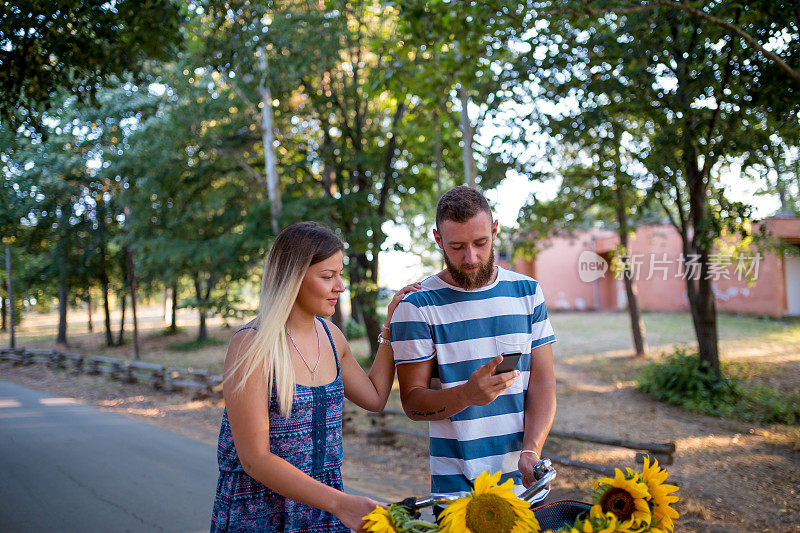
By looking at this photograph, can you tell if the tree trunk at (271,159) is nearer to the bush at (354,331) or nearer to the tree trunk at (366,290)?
the tree trunk at (366,290)

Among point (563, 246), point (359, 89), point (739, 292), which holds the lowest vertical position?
point (739, 292)

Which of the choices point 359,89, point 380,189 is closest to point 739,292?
point 380,189

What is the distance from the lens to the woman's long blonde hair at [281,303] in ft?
6.58

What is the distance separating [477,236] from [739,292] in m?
25.6

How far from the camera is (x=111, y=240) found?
23.7m

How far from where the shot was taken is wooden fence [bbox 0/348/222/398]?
13117 millimetres

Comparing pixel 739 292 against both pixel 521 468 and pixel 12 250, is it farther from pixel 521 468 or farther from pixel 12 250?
pixel 12 250

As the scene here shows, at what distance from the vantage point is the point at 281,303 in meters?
2.14

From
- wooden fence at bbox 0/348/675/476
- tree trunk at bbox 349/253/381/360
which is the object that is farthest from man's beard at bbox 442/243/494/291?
tree trunk at bbox 349/253/381/360

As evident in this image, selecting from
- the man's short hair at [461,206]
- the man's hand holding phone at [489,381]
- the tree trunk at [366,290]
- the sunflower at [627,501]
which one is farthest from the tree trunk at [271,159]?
the sunflower at [627,501]

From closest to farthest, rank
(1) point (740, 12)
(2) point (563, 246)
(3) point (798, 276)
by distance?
(1) point (740, 12) → (3) point (798, 276) → (2) point (563, 246)

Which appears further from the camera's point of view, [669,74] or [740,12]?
[669,74]

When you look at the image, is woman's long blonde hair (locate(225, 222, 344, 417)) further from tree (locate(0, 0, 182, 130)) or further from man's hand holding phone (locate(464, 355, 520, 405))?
tree (locate(0, 0, 182, 130))

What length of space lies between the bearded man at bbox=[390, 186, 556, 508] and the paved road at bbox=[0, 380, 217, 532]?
4.15 m
